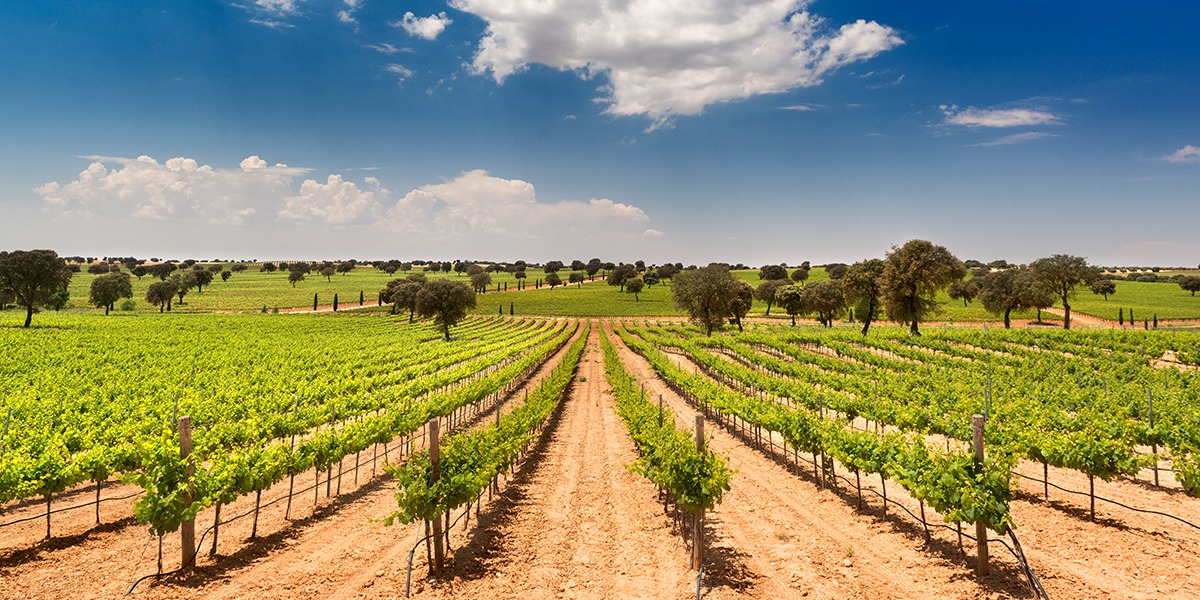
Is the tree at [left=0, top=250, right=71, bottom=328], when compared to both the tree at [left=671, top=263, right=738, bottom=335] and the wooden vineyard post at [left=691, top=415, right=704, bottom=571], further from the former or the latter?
the wooden vineyard post at [left=691, top=415, right=704, bottom=571]

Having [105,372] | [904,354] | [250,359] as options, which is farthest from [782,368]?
[105,372]

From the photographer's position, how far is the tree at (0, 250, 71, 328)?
62531 mm

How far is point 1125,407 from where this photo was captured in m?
20.2

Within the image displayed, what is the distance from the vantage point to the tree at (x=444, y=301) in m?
66.6

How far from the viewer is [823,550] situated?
11047 mm

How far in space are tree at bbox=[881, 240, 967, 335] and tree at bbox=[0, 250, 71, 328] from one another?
103592mm

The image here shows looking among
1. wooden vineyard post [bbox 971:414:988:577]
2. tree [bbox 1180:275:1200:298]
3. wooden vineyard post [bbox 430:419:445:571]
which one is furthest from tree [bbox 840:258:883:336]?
tree [bbox 1180:275:1200:298]

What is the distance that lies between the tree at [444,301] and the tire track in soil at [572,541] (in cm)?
5192

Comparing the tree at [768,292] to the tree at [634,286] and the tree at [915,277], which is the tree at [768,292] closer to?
the tree at [634,286]

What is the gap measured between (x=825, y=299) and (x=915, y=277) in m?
29.2

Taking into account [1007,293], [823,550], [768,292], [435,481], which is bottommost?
[823,550]

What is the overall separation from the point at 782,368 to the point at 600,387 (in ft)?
47.4

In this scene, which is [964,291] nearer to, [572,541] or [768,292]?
[768,292]

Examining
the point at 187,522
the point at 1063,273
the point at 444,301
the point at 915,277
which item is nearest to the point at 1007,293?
the point at 1063,273
